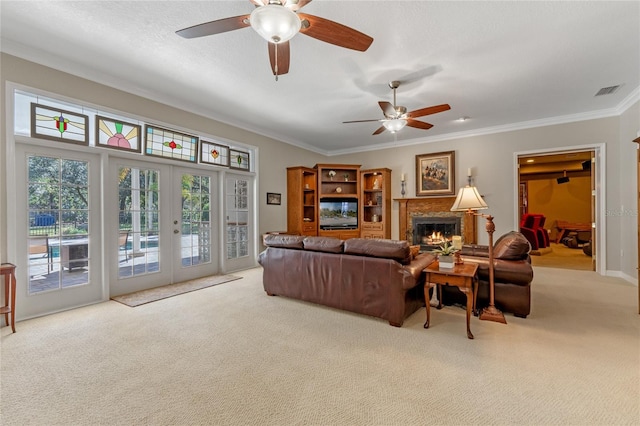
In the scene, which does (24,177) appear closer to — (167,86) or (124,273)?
(124,273)

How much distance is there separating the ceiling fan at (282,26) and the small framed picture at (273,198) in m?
3.91

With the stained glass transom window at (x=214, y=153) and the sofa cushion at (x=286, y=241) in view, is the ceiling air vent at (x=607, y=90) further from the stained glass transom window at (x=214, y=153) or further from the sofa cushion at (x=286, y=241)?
the stained glass transom window at (x=214, y=153)

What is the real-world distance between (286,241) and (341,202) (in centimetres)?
382

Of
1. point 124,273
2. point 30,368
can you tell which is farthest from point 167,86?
point 30,368

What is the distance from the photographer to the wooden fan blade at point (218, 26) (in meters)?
1.93

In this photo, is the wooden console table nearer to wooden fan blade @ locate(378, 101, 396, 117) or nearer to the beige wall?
the beige wall

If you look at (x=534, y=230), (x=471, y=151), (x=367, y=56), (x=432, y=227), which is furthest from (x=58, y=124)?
(x=534, y=230)

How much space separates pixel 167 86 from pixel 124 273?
2.63m

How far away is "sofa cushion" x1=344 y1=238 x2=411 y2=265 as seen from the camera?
2.76m

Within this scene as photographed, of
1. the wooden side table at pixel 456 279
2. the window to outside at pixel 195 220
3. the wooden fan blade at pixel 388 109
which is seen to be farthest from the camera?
the window to outside at pixel 195 220

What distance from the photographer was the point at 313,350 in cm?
232

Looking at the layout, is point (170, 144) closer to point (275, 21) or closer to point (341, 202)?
point (275, 21)

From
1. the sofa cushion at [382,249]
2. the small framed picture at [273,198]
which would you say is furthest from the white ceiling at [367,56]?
the sofa cushion at [382,249]

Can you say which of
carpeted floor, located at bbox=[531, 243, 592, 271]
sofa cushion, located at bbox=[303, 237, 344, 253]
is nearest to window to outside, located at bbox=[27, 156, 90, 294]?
sofa cushion, located at bbox=[303, 237, 344, 253]
